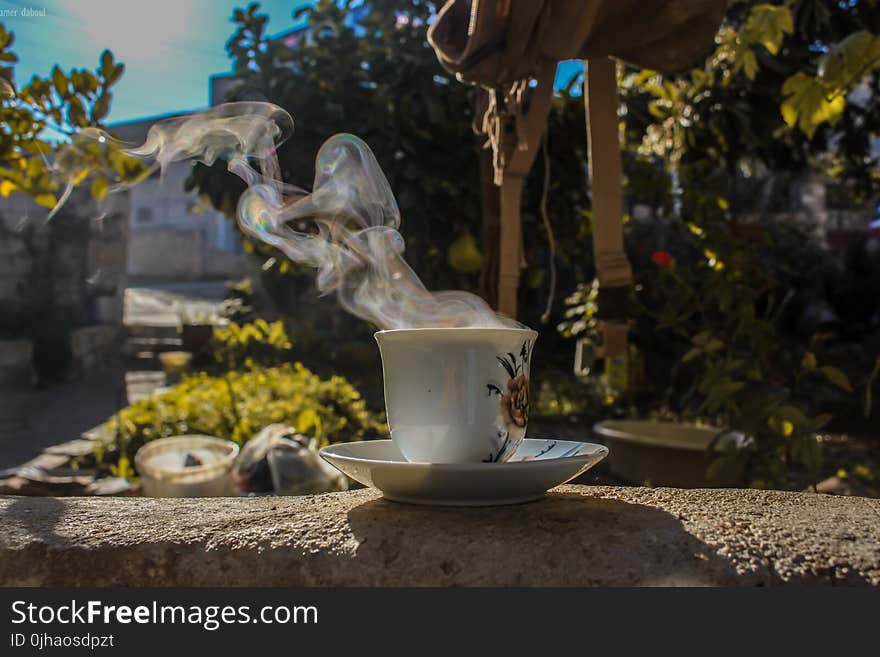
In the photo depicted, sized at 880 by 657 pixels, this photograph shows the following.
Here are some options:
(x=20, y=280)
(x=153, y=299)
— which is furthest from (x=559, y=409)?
(x=153, y=299)

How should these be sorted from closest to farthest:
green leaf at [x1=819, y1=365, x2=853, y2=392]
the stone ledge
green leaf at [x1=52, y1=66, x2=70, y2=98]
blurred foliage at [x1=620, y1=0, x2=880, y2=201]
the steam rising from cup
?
the stone ledge → the steam rising from cup → green leaf at [x1=52, y1=66, x2=70, y2=98] → green leaf at [x1=819, y1=365, x2=853, y2=392] → blurred foliage at [x1=620, y1=0, x2=880, y2=201]

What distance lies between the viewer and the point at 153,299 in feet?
36.3

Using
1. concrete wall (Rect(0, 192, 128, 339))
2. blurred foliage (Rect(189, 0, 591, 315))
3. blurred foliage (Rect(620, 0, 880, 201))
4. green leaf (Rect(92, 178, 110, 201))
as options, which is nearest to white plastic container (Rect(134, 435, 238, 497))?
blurred foliage (Rect(189, 0, 591, 315))

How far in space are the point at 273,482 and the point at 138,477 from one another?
0.91m

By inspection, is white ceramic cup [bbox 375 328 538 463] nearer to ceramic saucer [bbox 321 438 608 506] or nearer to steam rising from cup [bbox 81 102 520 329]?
ceramic saucer [bbox 321 438 608 506]

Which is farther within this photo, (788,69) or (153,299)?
(153,299)

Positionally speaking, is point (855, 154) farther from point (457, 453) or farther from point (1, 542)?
point (1, 542)

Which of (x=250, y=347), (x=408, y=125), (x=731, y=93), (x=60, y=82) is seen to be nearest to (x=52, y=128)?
(x=60, y=82)

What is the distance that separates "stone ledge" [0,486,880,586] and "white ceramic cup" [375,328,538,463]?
3.1 inches

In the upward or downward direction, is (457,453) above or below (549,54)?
below

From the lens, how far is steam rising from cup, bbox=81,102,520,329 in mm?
1081

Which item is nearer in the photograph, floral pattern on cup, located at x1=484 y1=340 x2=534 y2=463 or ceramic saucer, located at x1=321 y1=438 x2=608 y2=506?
ceramic saucer, located at x1=321 y1=438 x2=608 y2=506

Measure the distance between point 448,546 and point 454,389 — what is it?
0.20 m

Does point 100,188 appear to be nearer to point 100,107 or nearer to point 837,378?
point 100,107
